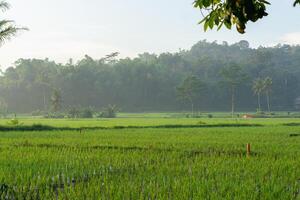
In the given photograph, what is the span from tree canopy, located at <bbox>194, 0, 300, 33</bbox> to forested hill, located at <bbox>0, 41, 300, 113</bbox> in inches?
2406

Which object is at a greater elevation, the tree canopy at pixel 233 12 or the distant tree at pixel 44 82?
the distant tree at pixel 44 82

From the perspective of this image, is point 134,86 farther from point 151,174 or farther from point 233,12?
point 233,12

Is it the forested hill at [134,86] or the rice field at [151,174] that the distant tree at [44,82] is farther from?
the rice field at [151,174]

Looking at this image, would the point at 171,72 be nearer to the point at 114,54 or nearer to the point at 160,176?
the point at 114,54

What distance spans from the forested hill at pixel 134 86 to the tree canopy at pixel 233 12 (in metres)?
61.1

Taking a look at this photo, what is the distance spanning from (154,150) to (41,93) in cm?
5887

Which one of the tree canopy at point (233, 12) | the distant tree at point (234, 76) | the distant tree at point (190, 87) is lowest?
the tree canopy at point (233, 12)

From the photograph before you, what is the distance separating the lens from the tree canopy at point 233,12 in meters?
2.60

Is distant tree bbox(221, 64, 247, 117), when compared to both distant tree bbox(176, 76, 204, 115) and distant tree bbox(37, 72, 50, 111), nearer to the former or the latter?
distant tree bbox(176, 76, 204, 115)

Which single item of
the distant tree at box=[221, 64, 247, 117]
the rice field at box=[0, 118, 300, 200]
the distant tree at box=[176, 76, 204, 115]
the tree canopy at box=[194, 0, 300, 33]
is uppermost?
the distant tree at box=[221, 64, 247, 117]

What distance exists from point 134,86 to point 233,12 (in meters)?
71.7

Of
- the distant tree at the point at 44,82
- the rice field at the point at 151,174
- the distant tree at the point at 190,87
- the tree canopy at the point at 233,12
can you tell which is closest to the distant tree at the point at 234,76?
the distant tree at the point at 190,87

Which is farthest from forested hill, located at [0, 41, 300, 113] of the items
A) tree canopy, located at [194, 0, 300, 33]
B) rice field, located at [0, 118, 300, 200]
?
tree canopy, located at [194, 0, 300, 33]

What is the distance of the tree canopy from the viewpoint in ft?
8.53
